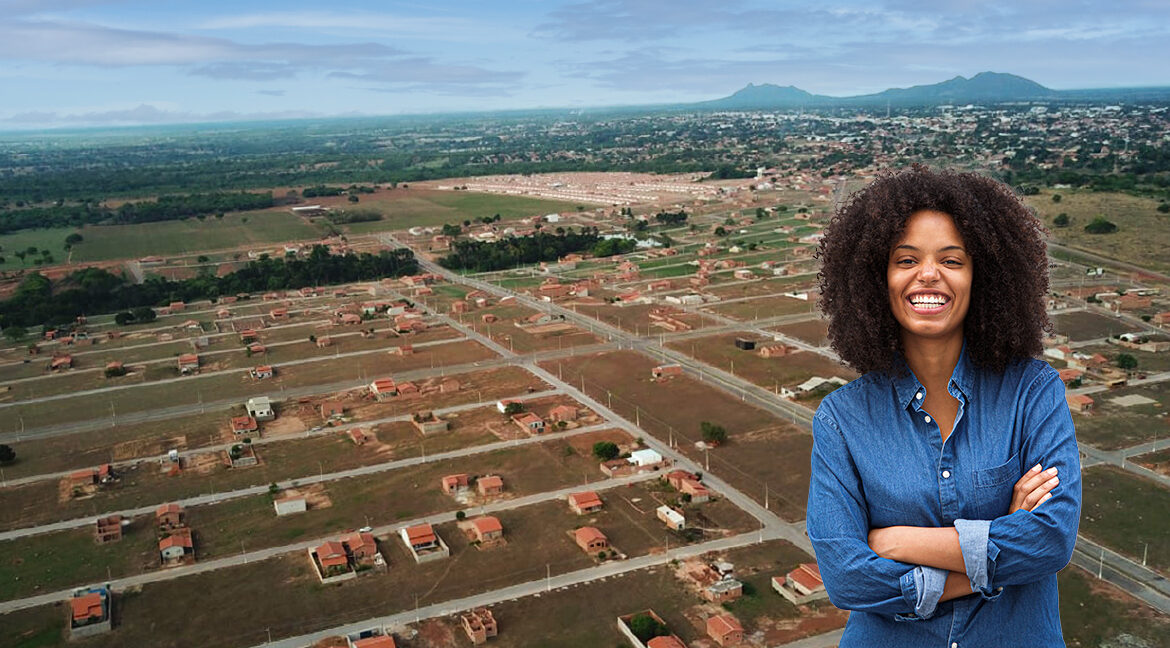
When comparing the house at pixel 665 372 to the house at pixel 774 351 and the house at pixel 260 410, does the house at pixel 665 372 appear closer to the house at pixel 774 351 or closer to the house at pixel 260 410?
the house at pixel 774 351

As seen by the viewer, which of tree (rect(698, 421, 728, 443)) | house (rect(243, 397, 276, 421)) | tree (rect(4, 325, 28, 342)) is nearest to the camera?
tree (rect(698, 421, 728, 443))

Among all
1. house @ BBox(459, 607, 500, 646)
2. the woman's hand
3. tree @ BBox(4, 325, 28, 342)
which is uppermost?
the woman's hand

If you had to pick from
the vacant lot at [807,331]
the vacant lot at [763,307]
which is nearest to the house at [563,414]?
the vacant lot at [807,331]

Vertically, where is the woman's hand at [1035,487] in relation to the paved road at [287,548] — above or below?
above

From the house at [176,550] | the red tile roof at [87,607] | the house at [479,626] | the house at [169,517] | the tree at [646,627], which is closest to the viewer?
the tree at [646,627]

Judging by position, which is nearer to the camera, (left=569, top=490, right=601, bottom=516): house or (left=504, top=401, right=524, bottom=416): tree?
(left=569, top=490, right=601, bottom=516): house

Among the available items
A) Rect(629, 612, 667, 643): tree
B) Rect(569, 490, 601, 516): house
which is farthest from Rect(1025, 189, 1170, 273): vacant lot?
Rect(629, 612, 667, 643): tree

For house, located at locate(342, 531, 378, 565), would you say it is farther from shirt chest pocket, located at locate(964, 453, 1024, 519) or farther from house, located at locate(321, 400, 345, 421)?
shirt chest pocket, located at locate(964, 453, 1024, 519)
